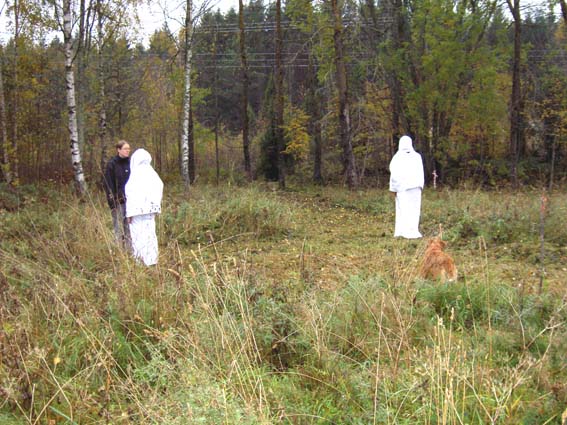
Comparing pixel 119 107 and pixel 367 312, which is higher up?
pixel 119 107

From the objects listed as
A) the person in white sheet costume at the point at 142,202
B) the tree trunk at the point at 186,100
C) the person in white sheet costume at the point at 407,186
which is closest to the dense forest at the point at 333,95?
the tree trunk at the point at 186,100

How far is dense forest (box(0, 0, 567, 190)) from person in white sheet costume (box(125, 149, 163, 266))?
30.4 ft

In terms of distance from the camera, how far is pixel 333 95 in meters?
25.4

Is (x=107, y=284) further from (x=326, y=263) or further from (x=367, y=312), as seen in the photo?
(x=326, y=263)

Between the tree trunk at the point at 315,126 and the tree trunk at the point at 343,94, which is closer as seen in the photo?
the tree trunk at the point at 343,94

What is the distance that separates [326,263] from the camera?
23.5ft

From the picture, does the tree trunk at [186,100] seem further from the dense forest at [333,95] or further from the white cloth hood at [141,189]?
the white cloth hood at [141,189]

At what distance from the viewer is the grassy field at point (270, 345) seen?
9.30ft

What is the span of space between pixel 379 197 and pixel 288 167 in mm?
11520

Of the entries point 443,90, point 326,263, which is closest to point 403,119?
point 443,90

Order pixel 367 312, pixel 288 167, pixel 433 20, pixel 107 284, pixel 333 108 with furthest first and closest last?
pixel 288 167, pixel 333 108, pixel 433 20, pixel 107 284, pixel 367 312

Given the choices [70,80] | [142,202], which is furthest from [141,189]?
[70,80]

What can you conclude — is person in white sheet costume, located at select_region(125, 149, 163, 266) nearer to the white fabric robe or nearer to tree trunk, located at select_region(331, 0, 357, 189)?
the white fabric robe

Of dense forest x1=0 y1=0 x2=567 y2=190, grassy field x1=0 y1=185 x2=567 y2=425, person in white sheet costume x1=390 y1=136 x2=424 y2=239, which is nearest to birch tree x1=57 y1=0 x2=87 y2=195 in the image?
dense forest x1=0 y1=0 x2=567 y2=190
